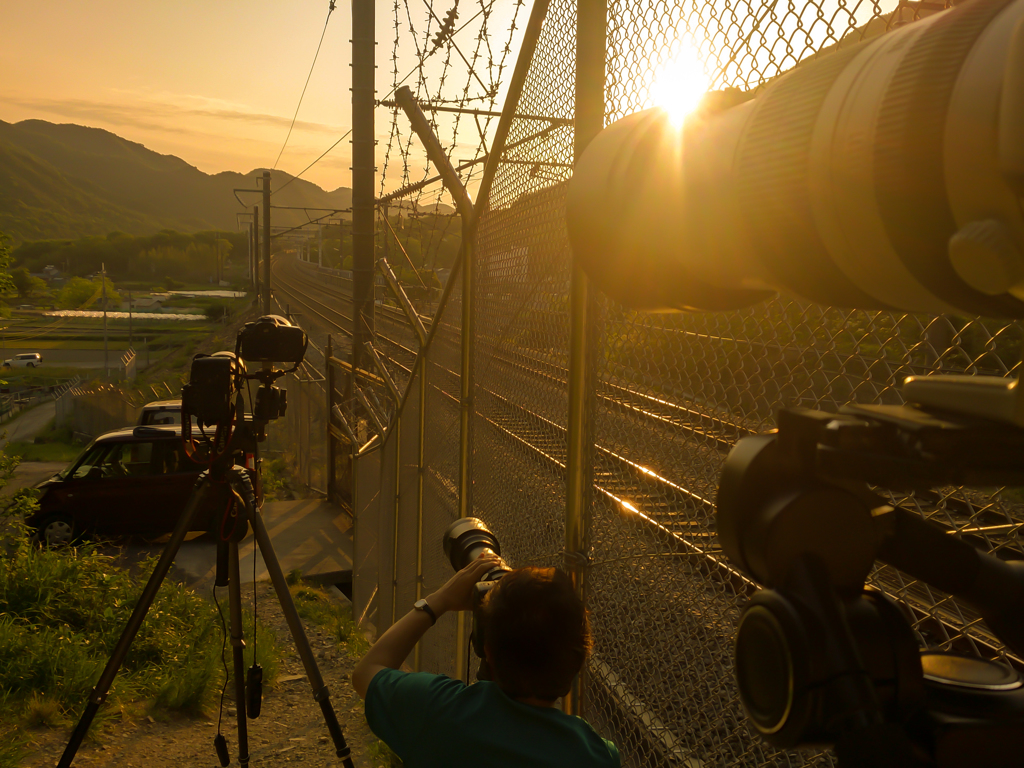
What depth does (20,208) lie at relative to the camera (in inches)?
7618

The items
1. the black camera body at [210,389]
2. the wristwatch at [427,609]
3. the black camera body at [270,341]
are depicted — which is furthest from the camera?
the black camera body at [270,341]

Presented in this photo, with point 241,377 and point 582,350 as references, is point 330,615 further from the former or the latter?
point 582,350

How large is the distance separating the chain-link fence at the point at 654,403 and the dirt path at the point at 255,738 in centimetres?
188

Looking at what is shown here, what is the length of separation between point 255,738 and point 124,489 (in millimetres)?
7948

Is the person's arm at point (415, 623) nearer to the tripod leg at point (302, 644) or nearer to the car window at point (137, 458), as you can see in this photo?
the tripod leg at point (302, 644)

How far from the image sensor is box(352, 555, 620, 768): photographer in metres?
1.44

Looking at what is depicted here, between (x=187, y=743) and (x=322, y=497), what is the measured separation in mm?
8738

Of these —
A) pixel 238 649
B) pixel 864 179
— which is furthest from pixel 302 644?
pixel 864 179

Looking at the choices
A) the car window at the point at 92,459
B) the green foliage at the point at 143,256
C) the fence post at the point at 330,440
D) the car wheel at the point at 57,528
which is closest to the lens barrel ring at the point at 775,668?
the fence post at the point at 330,440

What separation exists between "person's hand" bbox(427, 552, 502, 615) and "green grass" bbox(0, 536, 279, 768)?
299cm

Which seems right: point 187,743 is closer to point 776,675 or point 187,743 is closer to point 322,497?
point 776,675

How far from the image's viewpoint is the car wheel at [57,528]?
10953 millimetres

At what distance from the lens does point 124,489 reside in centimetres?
1138

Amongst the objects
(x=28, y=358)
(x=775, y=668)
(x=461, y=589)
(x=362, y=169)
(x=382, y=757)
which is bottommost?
(x=28, y=358)
